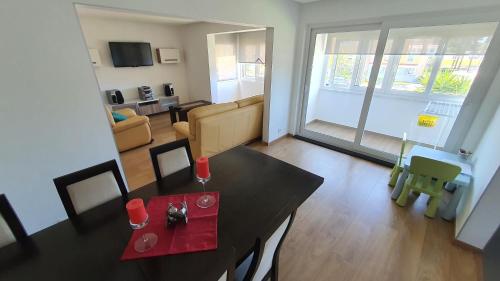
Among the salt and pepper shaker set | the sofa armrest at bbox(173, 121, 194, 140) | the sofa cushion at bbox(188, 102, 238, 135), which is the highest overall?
the sofa cushion at bbox(188, 102, 238, 135)

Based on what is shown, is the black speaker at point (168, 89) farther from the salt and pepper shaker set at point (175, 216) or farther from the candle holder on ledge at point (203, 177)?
the salt and pepper shaker set at point (175, 216)

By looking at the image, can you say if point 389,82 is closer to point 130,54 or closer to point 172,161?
point 172,161

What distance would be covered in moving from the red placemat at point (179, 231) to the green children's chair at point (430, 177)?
2.10 m

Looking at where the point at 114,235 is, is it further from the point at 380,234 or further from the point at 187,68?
the point at 187,68

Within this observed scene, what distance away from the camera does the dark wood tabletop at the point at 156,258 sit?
32.1 inches

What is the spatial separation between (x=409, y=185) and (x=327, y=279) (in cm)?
143

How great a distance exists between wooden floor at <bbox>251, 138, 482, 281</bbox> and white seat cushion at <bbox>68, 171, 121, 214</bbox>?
4.56 feet

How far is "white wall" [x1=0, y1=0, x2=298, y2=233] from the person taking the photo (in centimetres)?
133

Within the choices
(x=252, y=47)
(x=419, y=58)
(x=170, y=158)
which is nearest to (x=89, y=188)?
(x=170, y=158)

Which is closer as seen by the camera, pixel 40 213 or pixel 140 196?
pixel 140 196

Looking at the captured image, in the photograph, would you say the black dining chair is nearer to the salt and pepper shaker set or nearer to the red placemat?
the red placemat

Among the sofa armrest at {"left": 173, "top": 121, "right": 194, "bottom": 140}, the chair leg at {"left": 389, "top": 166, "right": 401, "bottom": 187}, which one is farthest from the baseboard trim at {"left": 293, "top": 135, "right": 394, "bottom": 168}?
the sofa armrest at {"left": 173, "top": 121, "right": 194, "bottom": 140}

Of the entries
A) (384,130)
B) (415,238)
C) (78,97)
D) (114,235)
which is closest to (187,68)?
(78,97)

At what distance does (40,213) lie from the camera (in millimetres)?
1692
